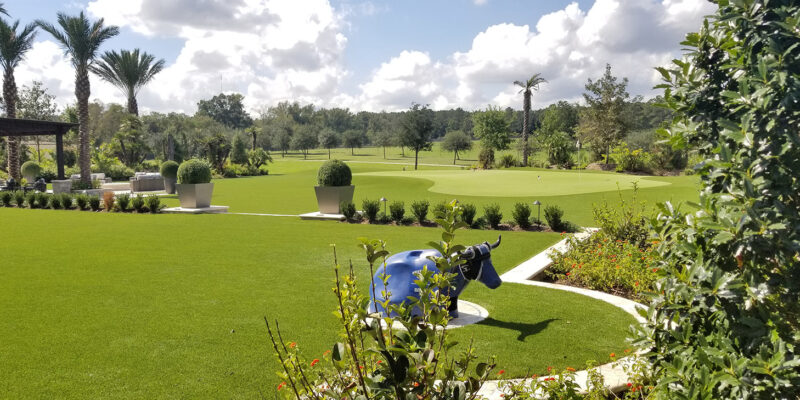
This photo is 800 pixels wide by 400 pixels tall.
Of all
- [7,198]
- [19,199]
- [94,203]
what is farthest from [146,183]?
[94,203]

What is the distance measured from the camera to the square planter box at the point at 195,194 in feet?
68.7

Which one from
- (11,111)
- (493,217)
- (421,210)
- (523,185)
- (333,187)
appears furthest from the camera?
(11,111)

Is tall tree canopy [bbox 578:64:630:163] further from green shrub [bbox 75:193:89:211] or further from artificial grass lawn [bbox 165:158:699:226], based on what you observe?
green shrub [bbox 75:193:89:211]

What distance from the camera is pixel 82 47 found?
110ft

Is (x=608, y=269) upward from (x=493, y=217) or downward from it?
downward

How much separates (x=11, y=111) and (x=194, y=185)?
70.8 ft

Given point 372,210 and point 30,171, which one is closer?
point 372,210

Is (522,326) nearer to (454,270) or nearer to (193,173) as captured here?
(454,270)

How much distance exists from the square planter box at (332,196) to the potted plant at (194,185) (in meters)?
5.43

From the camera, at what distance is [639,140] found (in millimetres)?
53312

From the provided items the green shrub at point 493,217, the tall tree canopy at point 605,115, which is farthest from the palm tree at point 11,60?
the tall tree canopy at point 605,115

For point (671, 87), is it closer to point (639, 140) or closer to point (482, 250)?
point (482, 250)

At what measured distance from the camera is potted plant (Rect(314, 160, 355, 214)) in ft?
60.7

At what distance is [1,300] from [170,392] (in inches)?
215
